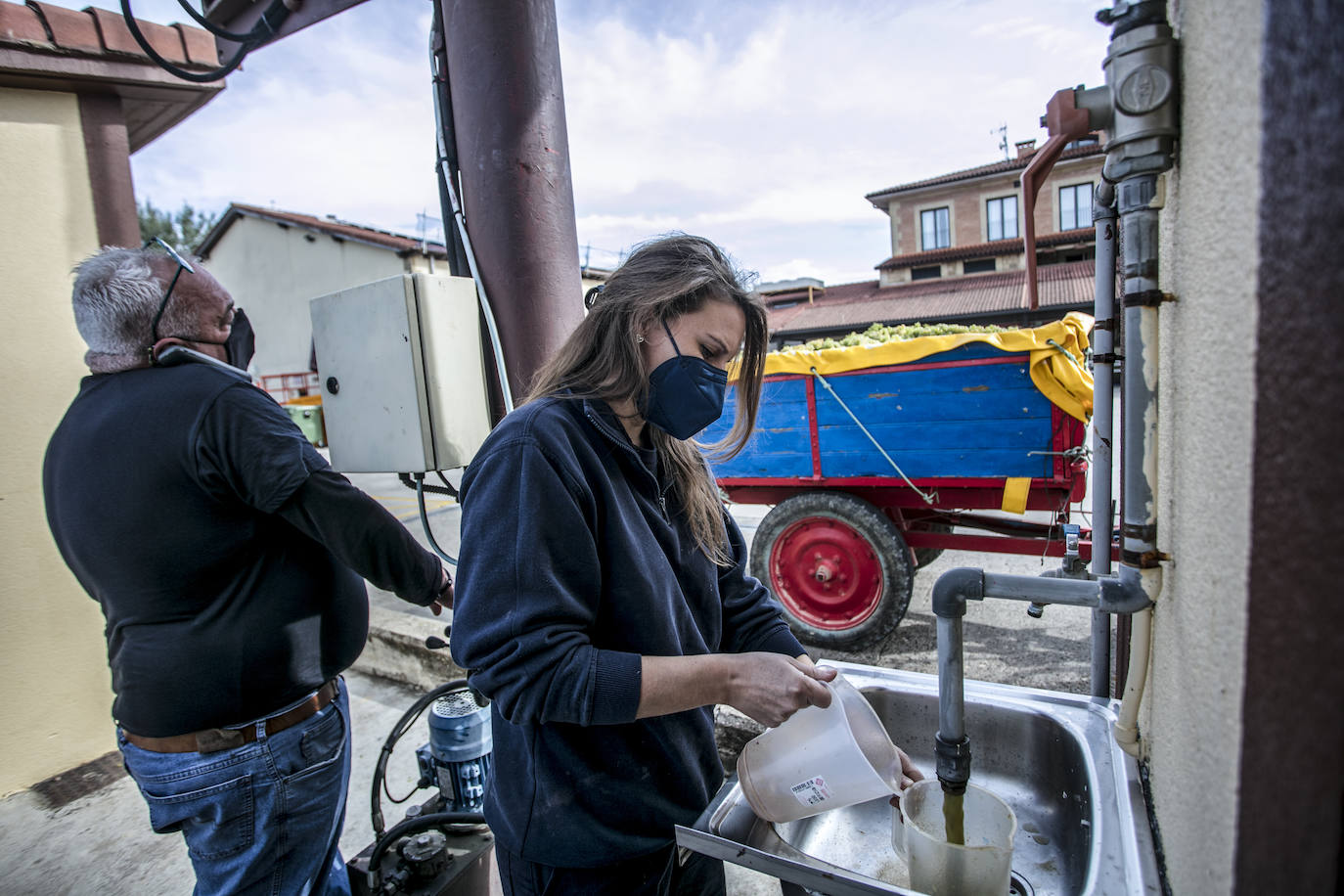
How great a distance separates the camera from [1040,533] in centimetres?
441

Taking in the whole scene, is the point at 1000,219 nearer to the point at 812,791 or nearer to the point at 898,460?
the point at 898,460

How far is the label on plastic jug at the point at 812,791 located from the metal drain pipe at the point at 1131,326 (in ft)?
0.67

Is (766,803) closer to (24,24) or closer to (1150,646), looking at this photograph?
(1150,646)

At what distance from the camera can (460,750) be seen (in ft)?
7.50

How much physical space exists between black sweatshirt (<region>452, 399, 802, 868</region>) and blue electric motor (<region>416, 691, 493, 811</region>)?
0.96m

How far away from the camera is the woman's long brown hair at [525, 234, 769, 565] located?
1.36 metres

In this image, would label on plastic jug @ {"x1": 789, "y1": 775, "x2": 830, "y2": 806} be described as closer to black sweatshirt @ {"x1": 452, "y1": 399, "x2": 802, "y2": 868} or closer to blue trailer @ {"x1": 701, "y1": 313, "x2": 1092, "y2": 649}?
black sweatshirt @ {"x1": 452, "y1": 399, "x2": 802, "y2": 868}

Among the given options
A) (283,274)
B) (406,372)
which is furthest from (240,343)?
(283,274)

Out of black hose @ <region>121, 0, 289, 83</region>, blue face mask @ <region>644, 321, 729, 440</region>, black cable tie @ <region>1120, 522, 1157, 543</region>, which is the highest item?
black hose @ <region>121, 0, 289, 83</region>

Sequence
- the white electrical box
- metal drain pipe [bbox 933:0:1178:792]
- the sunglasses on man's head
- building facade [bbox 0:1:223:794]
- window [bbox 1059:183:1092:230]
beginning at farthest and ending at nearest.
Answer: window [bbox 1059:183:1092:230] → building facade [bbox 0:1:223:794] → the white electrical box → the sunglasses on man's head → metal drain pipe [bbox 933:0:1178:792]

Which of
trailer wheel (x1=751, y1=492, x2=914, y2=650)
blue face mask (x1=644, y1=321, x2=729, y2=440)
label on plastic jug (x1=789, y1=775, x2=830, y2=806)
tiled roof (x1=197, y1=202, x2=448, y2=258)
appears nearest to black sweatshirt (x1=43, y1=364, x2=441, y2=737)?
blue face mask (x1=644, y1=321, x2=729, y2=440)

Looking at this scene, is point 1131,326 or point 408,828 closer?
point 1131,326

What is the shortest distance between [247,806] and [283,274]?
25157 mm

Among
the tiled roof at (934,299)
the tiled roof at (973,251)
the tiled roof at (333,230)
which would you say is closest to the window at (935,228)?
the tiled roof at (973,251)
